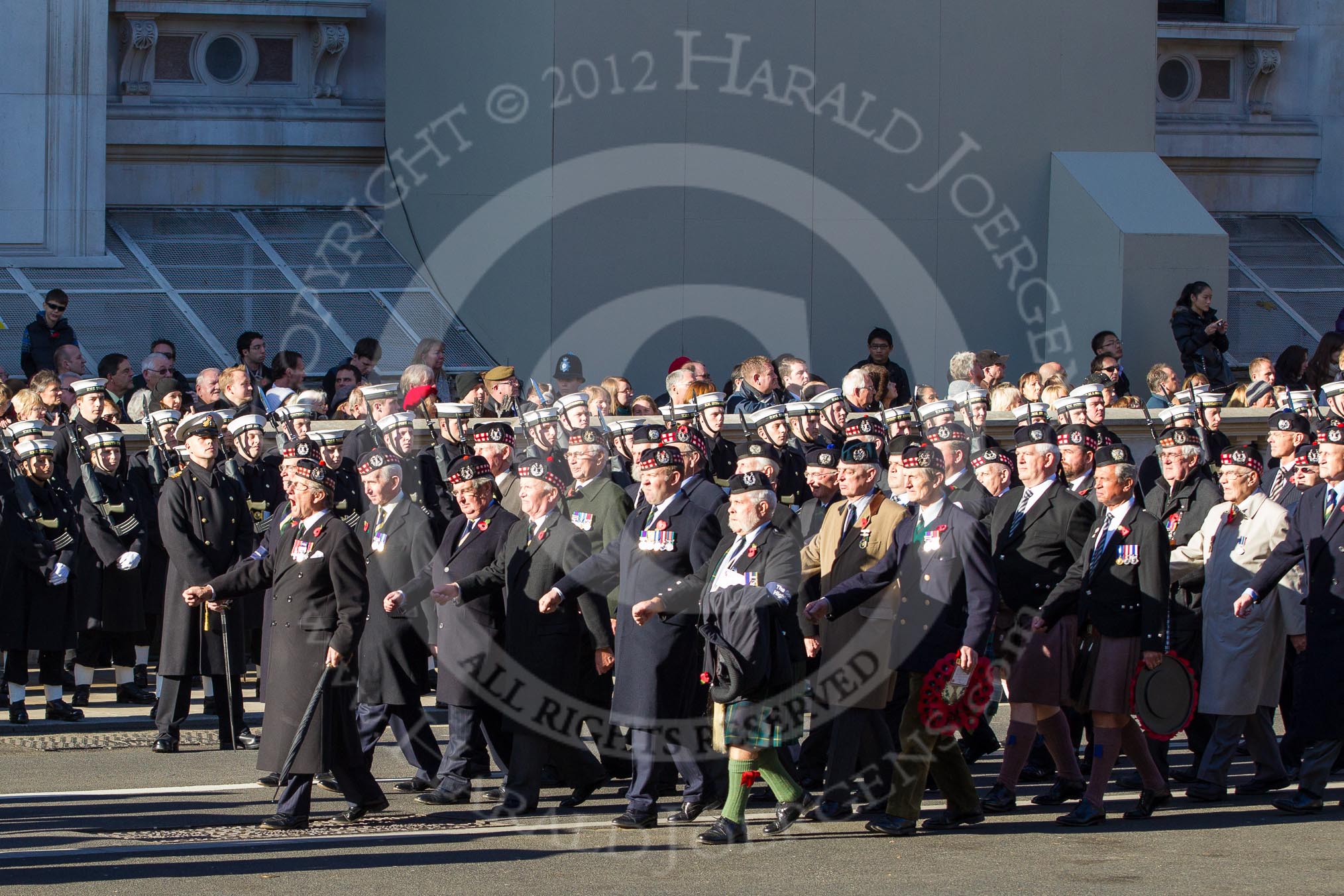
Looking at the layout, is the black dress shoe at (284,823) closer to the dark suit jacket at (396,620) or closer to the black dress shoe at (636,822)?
the dark suit jacket at (396,620)

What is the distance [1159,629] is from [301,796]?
158 inches

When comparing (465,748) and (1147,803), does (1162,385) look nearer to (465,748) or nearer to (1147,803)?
(1147,803)

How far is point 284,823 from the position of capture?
9.33 metres

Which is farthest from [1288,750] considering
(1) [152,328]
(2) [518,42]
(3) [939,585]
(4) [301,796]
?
(1) [152,328]

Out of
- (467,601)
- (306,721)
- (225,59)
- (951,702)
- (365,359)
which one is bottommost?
(306,721)

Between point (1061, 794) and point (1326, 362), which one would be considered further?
point (1326, 362)

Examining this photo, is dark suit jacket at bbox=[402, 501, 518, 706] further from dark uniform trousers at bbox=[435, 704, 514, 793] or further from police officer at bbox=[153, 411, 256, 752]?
police officer at bbox=[153, 411, 256, 752]

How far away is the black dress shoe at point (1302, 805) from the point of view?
32.4 feet

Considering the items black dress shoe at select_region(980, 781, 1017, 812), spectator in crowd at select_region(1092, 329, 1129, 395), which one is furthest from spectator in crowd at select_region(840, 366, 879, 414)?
black dress shoe at select_region(980, 781, 1017, 812)

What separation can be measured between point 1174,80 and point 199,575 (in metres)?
15.1

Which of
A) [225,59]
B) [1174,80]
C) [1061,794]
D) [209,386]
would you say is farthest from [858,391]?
[1174,80]

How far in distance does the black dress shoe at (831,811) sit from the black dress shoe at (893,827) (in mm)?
287

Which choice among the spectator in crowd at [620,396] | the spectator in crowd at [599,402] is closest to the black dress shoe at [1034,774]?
the spectator in crowd at [599,402]

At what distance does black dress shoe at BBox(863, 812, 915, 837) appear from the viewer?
9336 mm
